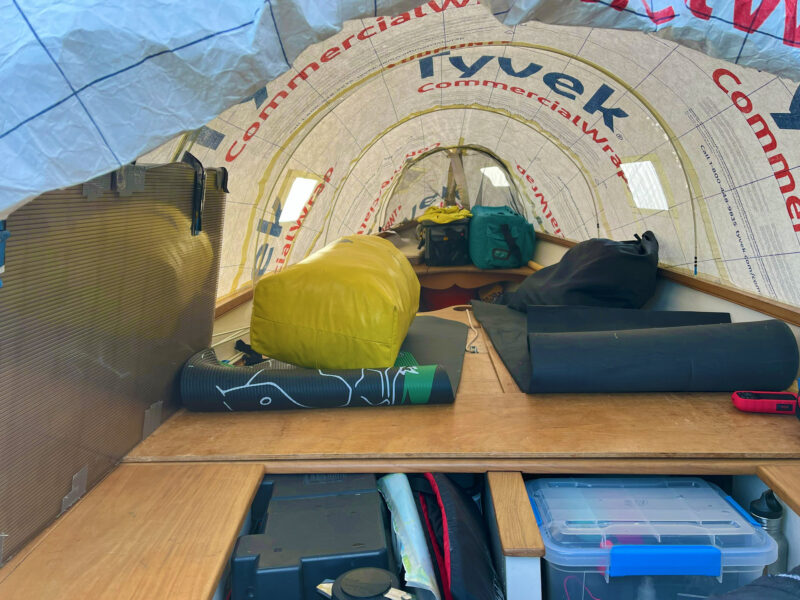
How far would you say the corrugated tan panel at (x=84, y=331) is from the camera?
923mm

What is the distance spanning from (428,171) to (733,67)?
4.16m

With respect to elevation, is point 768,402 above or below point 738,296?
below

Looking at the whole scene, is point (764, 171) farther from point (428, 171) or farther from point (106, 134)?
point (428, 171)

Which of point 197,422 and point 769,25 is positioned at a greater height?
point 769,25

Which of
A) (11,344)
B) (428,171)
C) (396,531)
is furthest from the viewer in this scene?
(428,171)

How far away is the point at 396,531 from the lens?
3.89 ft

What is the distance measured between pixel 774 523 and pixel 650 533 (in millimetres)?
305

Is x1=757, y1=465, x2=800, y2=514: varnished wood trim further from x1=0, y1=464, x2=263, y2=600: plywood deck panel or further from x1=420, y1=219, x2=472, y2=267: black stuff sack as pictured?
x1=420, y1=219, x2=472, y2=267: black stuff sack

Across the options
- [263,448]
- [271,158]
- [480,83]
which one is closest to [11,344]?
[263,448]

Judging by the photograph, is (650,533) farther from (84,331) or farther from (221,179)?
(221,179)

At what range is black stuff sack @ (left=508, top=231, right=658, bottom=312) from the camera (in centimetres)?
274

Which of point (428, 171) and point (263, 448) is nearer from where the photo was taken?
point (263, 448)

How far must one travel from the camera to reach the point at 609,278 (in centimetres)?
273

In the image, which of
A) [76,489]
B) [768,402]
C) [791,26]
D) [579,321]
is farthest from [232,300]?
[791,26]
